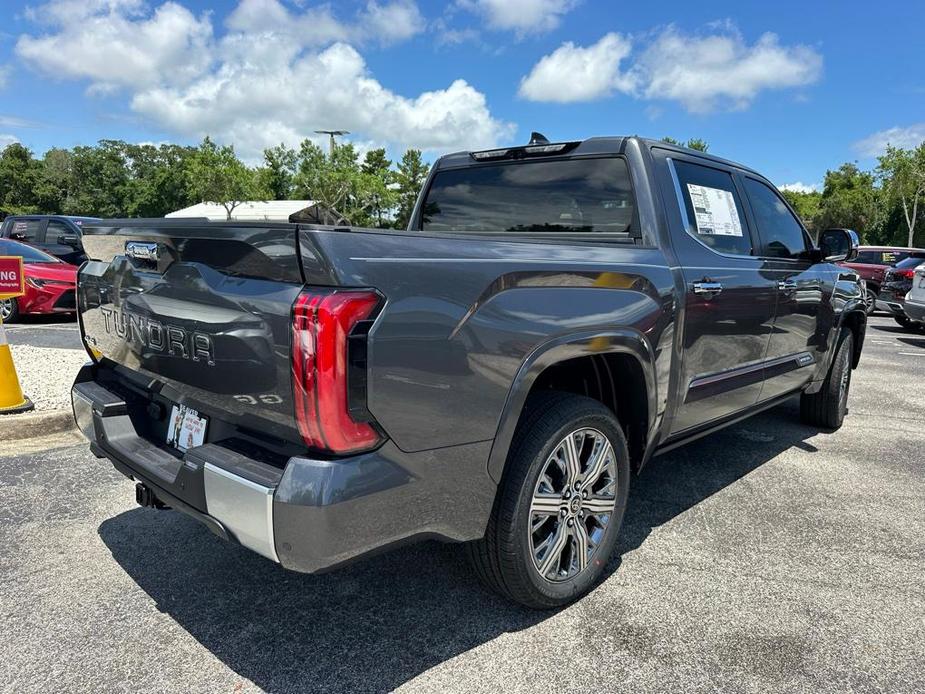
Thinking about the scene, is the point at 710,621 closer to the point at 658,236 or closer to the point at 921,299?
the point at 658,236

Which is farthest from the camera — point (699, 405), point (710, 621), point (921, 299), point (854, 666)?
point (921, 299)

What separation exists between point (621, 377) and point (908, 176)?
134ft

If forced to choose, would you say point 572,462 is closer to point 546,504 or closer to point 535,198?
point 546,504

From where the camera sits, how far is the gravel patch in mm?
5320

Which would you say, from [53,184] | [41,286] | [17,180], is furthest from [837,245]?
[53,184]

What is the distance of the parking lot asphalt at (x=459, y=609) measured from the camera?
90.4 inches

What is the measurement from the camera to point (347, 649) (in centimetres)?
241

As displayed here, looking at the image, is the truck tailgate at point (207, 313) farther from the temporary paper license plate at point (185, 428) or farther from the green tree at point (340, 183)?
the green tree at point (340, 183)

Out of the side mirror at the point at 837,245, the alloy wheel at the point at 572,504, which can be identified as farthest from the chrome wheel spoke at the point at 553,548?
the side mirror at the point at 837,245

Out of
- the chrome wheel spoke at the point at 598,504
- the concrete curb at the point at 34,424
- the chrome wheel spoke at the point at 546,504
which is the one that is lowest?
the concrete curb at the point at 34,424

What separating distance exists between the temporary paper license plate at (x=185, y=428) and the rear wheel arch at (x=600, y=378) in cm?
102

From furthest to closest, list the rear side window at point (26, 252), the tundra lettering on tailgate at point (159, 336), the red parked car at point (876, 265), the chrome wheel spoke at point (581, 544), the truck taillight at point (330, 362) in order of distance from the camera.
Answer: the red parked car at point (876, 265) < the rear side window at point (26, 252) < the chrome wheel spoke at point (581, 544) < the tundra lettering on tailgate at point (159, 336) < the truck taillight at point (330, 362)

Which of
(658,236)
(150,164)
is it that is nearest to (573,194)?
(658,236)

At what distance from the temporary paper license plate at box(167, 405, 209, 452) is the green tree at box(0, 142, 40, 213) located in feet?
244
